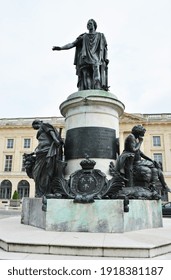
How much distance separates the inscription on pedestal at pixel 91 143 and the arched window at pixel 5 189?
4368 centimetres

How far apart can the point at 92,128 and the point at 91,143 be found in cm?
45

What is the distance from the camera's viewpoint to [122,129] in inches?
1834

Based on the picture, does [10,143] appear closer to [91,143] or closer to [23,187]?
[23,187]

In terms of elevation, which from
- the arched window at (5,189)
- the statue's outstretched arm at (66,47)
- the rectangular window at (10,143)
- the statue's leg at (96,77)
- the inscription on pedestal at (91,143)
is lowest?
the arched window at (5,189)

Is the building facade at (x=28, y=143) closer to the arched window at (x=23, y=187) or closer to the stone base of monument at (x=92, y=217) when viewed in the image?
the arched window at (x=23, y=187)

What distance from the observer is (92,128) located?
7129mm

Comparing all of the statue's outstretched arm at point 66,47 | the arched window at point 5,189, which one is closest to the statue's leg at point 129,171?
the statue's outstretched arm at point 66,47

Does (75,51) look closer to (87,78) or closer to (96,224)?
(87,78)

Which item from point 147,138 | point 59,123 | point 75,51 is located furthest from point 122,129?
point 75,51

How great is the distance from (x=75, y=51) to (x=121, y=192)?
17.3 feet

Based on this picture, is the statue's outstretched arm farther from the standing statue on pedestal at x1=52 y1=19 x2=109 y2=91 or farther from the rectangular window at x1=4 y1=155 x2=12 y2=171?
the rectangular window at x1=4 y1=155 x2=12 y2=171

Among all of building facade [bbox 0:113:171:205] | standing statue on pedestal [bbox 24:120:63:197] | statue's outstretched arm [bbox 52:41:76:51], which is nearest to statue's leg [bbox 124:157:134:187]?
standing statue on pedestal [bbox 24:120:63:197]

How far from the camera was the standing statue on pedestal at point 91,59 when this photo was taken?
26.6 ft

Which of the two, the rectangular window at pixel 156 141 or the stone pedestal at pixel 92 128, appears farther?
the rectangular window at pixel 156 141
